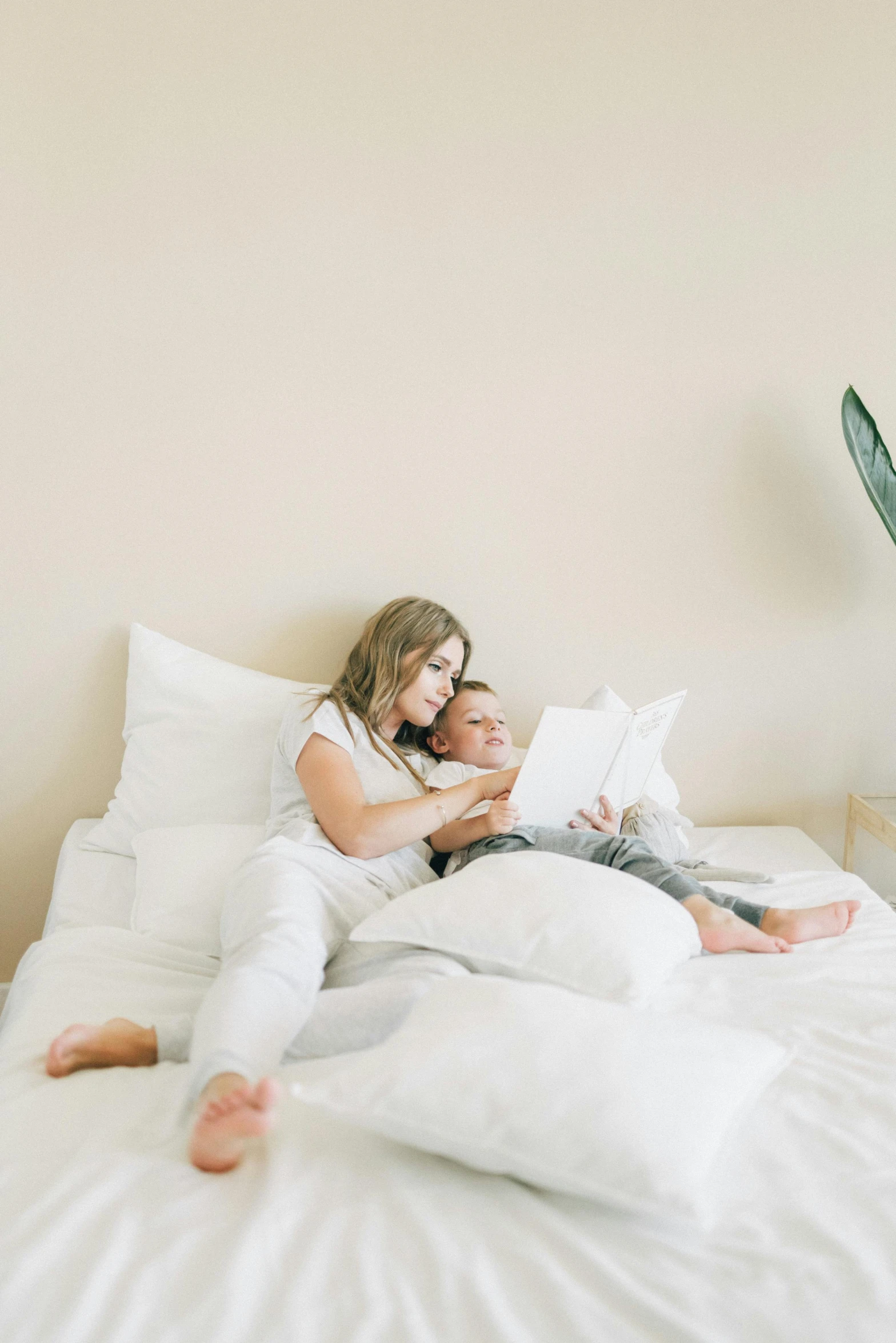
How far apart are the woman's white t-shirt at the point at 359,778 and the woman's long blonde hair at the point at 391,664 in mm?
18

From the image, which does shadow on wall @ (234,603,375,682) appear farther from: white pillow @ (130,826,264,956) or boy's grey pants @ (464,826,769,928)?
boy's grey pants @ (464,826,769,928)

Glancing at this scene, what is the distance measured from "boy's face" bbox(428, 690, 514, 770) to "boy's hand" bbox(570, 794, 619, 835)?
0.23m

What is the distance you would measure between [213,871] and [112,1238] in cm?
76

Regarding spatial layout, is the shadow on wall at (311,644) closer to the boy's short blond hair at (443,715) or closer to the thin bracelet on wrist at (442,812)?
the boy's short blond hair at (443,715)

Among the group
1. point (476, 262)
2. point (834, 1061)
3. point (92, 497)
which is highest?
point (476, 262)

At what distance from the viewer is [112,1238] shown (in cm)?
71

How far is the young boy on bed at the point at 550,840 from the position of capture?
4.36ft

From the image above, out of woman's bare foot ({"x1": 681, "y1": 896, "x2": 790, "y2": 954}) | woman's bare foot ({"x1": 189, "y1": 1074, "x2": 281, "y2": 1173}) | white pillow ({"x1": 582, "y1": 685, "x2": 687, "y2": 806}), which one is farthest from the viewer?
white pillow ({"x1": 582, "y1": 685, "x2": 687, "y2": 806})

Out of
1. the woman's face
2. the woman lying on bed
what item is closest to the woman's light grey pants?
the woman lying on bed

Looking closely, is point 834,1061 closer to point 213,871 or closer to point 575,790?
point 575,790

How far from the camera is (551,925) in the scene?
1087mm

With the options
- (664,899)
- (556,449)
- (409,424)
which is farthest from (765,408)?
(664,899)

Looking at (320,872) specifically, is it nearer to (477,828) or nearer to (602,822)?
(477,828)

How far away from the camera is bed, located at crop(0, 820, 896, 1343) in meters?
0.64
